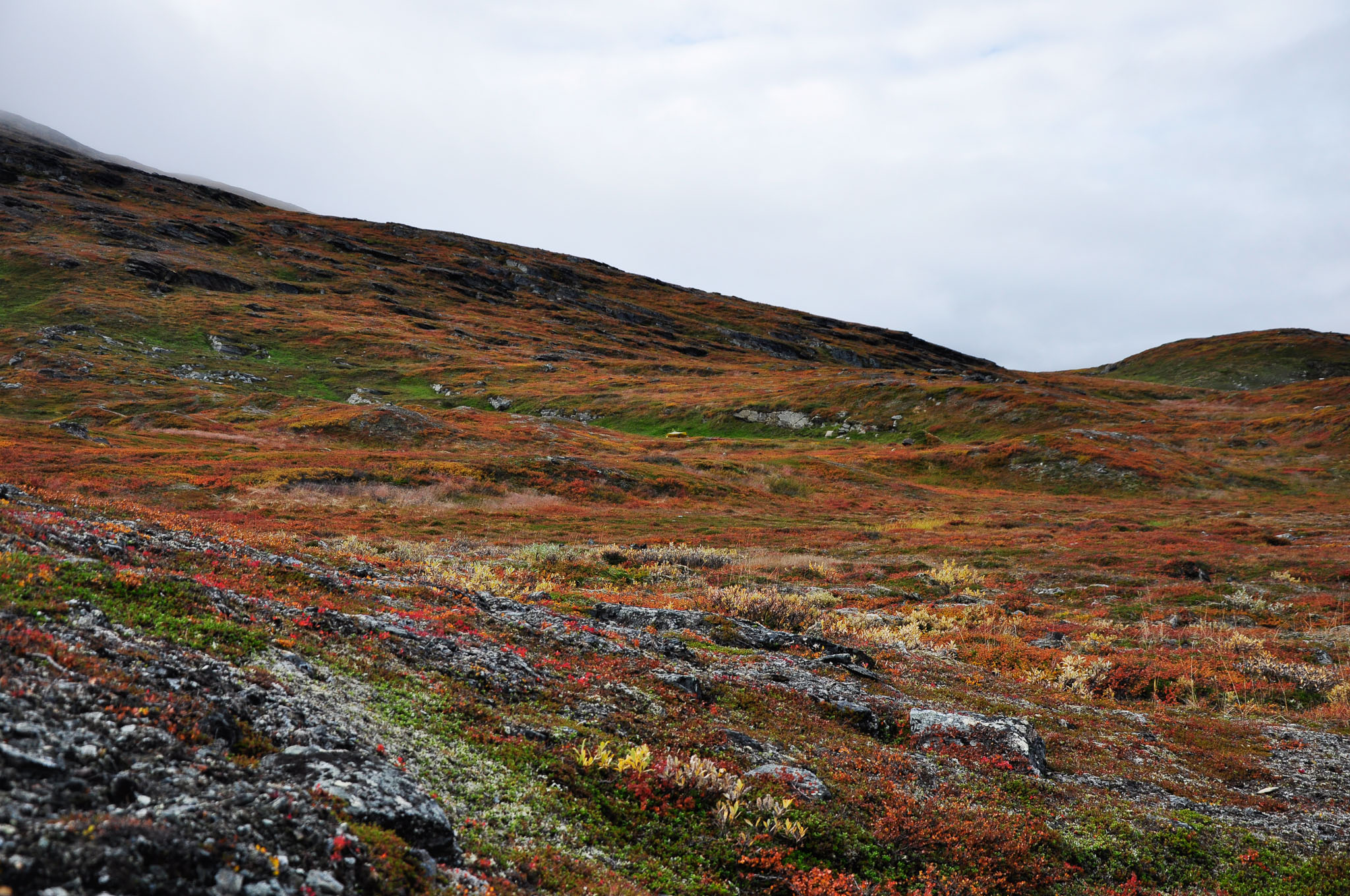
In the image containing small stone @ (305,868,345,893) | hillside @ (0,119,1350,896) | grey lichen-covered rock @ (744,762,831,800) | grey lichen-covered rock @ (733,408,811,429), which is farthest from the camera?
grey lichen-covered rock @ (733,408,811,429)

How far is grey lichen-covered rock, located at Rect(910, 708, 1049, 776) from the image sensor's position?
11.4m

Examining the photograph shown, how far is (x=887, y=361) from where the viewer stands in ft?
609

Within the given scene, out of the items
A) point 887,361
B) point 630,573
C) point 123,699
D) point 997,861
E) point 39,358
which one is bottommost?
point 39,358

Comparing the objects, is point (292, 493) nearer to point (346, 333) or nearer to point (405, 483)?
point (405, 483)

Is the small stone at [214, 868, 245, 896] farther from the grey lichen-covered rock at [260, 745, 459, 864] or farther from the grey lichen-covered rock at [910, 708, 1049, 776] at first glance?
the grey lichen-covered rock at [910, 708, 1049, 776]

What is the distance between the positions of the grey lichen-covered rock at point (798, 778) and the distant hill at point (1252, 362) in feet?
668

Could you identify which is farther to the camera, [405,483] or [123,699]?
[405,483]

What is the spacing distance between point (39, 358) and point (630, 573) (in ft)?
265

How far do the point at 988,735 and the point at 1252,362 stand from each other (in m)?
217

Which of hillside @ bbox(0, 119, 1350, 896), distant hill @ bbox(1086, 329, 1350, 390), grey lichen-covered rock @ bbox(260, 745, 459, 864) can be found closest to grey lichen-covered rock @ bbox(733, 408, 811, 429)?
hillside @ bbox(0, 119, 1350, 896)

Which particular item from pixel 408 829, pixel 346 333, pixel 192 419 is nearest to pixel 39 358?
pixel 192 419

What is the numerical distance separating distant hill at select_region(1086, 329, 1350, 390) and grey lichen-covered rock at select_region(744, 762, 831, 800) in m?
204

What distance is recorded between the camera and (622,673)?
39.7 feet

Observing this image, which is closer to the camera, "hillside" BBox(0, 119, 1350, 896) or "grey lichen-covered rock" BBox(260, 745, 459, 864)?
"hillside" BBox(0, 119, 1350, 896)
